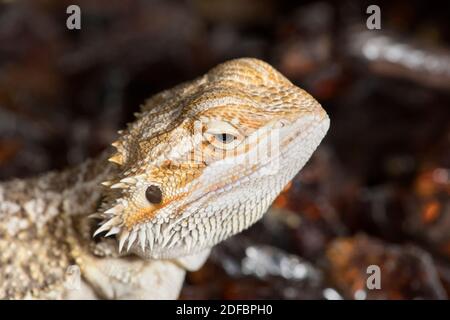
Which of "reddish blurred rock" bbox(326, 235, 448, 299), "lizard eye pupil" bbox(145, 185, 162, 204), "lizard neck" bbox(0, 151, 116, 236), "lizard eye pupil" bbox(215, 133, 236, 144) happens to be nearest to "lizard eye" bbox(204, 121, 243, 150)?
"lizard eye pupil" bbox(215, 133, 236, 144)

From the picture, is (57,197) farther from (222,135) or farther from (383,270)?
(383,270)

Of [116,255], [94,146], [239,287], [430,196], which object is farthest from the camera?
[94,146]

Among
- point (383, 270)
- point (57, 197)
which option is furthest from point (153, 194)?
point (383, 270)

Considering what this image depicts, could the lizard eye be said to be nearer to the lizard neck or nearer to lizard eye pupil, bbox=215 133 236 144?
lizard eye pupil, bbox=215 133 236 144

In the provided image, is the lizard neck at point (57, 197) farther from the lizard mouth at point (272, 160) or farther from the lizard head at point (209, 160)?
the lizard mouth at point (272, 160)

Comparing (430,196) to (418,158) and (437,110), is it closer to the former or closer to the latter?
(418,158)
